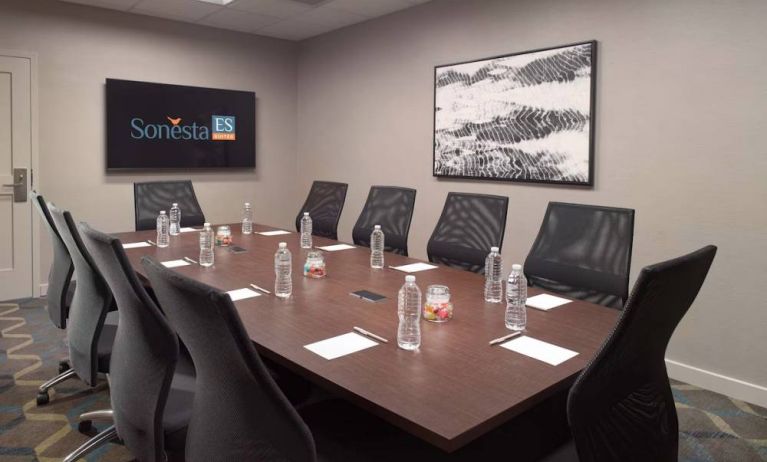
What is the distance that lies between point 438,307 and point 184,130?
177 inches

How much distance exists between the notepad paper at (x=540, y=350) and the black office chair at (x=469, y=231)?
1433 millimetres

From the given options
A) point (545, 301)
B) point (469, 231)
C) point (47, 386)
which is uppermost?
point (469, 231)

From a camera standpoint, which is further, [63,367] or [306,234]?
[306,234]

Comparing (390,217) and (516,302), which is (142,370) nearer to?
(516,302)

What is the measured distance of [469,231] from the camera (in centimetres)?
335

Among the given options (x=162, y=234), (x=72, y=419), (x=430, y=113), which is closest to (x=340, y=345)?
(x=72, y=419)

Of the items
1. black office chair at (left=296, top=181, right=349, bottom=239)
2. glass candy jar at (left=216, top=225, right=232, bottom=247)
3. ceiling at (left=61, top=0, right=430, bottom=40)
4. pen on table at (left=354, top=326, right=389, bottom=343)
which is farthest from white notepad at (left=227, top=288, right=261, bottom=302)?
ceiling at (left=61, top=0, right=430, bottom=40)

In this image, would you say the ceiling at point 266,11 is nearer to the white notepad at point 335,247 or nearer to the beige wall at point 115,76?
the beige wall at point 115,76

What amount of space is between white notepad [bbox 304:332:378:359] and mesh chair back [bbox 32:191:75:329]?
65.7 inches

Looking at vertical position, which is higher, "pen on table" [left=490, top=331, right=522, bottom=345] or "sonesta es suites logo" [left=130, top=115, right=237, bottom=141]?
"sonesta es suites logo" [left=130, top=115, right=237, bottom=141]

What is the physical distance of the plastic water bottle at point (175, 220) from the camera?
3.87 metres

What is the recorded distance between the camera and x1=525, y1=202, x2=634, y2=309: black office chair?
8.31 ft

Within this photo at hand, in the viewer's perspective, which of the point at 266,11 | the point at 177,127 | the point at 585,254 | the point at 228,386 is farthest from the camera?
the point at 177,127

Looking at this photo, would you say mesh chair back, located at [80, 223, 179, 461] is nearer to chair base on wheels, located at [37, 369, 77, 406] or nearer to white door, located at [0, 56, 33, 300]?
chair base on wheels, located at [37, 369, 77, 406]
